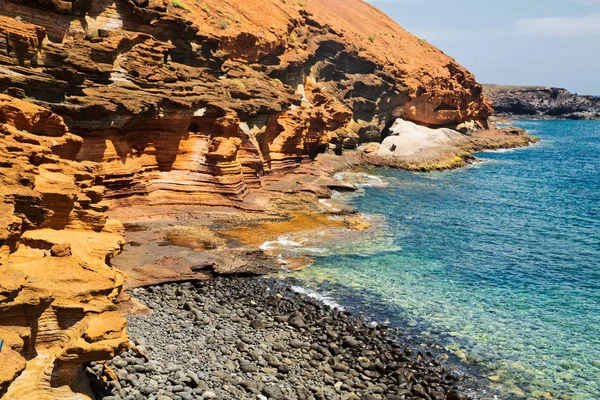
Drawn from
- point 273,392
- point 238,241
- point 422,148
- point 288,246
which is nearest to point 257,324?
point 273,392

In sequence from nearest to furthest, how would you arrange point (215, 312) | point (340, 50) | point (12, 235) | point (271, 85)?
point (12, 235) < point (215, 312) < point (271, 85) < point (340, 50)

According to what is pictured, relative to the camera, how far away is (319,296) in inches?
1048

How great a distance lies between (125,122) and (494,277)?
23810 millimetres

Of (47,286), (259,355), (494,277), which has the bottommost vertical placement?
(494,277)

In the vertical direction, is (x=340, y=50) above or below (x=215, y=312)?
above

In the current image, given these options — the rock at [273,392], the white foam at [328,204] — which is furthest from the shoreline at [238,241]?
the rock at [273,392]

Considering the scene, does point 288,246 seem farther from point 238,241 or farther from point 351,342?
point 351,342

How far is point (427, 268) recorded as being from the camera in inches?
1251

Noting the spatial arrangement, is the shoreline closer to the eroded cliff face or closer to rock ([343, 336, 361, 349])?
rock ([343, 336, 361, 349])

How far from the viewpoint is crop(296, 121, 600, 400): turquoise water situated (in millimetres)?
21531

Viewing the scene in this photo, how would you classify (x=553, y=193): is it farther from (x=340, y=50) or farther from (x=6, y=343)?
(x=6, y=343)

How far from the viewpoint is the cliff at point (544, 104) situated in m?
183

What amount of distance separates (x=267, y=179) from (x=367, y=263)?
19844mm

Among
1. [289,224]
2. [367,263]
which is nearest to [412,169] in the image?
[289,224]
